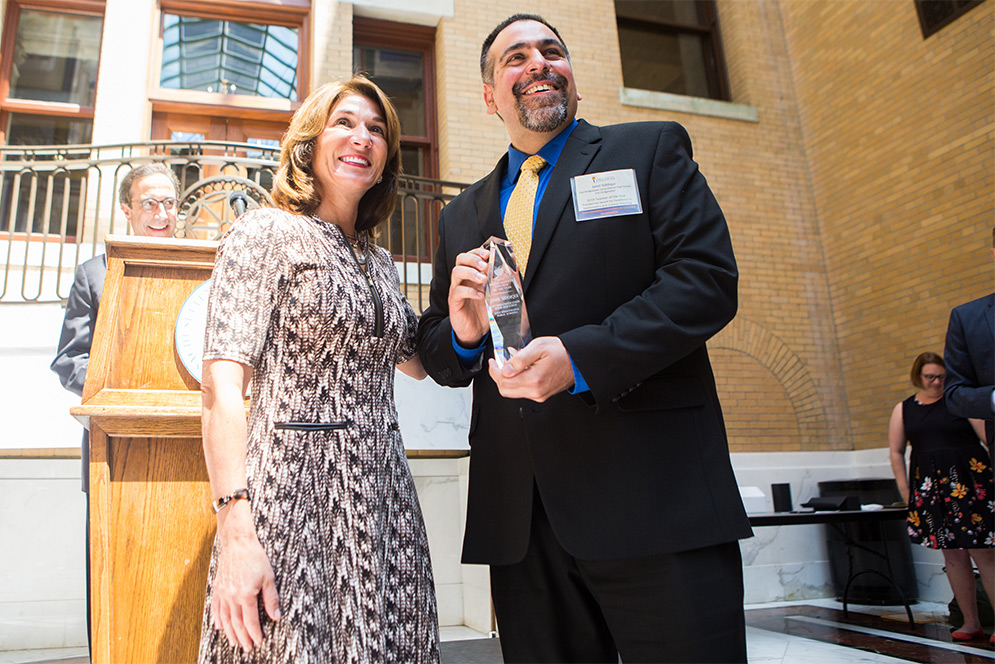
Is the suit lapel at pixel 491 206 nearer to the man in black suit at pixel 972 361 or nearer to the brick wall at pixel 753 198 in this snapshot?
the man in black suit at pixel 972 361

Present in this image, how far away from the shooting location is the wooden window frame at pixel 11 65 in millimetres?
7113

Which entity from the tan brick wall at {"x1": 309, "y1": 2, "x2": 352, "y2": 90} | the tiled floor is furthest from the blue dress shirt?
the tan brick wall at {"x1": 309, "y1": 2, "x2": 352, "y2": 90}

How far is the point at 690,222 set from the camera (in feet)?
4.73

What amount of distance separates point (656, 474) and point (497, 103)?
3.48ft

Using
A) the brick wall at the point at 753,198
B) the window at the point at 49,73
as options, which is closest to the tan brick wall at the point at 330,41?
the brick wall at the point at 753,198

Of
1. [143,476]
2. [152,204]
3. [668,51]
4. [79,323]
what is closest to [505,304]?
[143,476]

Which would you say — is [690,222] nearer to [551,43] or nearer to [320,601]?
[551,43]

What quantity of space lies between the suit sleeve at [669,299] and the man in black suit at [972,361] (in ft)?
9.21

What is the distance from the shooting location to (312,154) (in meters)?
1.85

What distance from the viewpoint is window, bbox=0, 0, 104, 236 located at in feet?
23.4

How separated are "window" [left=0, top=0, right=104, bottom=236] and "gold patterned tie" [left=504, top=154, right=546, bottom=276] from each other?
673 cm

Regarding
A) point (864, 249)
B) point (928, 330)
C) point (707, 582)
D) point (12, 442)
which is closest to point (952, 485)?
point (928, 330)

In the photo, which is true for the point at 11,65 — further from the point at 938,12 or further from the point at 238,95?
the point at 938,12

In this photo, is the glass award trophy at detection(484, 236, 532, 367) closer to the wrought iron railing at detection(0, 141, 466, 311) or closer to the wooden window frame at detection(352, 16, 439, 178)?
the wrought iron railing at detection(0, 141, 466, 311)
